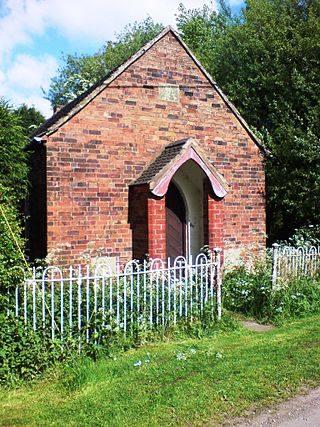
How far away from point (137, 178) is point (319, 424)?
6.62 metres

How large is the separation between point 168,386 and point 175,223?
→ 6.08 meters

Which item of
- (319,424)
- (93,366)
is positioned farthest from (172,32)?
(319,424)

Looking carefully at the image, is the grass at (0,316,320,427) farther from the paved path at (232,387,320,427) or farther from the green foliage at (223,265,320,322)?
the green foliage at (223,265,320,322)

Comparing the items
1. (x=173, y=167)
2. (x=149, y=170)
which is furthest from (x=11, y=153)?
(x=173, y=167)

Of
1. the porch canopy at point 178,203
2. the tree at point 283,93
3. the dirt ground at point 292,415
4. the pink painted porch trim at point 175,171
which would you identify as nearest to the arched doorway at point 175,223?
the porch canopy at point 178,203

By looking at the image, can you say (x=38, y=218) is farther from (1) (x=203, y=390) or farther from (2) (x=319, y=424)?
(2) (x=319, y=424)

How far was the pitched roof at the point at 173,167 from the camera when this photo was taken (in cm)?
930

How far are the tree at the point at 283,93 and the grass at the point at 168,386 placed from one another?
6793mm

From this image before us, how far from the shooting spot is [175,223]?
1100 cm

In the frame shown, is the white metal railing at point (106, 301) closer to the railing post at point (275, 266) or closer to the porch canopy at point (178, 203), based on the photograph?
the railing post at point (275, 266)

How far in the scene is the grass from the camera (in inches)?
179

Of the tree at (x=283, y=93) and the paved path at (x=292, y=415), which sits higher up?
the tree at (x=283, y=93)

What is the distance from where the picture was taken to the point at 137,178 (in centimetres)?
1002

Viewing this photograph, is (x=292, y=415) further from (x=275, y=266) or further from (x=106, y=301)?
(x=275, y=266)
